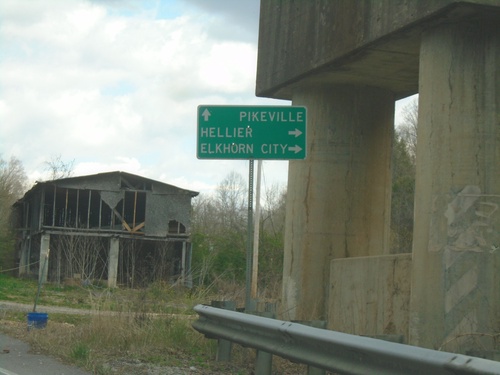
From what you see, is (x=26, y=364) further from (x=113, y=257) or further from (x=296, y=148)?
(x=113, y=257)

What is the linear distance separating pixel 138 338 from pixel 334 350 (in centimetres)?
423

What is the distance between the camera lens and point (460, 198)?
891 centimetres

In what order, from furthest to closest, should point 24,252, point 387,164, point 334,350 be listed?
point 24,252, point 387,164, point 334,350

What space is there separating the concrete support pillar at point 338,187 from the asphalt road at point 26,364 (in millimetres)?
3993

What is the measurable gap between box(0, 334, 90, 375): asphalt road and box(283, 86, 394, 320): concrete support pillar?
3.99 m

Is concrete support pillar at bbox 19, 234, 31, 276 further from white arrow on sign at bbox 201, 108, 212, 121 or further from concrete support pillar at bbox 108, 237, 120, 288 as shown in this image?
white arrow on sign at bbox 201, 108, 212, 121

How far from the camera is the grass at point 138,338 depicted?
364 inches

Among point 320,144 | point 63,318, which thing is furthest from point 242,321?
point 63,318

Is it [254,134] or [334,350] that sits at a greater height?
[254,134]

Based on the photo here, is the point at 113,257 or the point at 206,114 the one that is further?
the point at 113,257

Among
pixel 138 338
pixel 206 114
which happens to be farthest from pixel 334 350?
pixel 138 338

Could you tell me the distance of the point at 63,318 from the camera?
17781mm

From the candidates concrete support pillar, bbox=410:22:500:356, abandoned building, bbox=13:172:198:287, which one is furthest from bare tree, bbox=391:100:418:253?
concrete support pillar, bbox=410:22:500:356

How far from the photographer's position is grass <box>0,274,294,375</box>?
9250 millimetres
